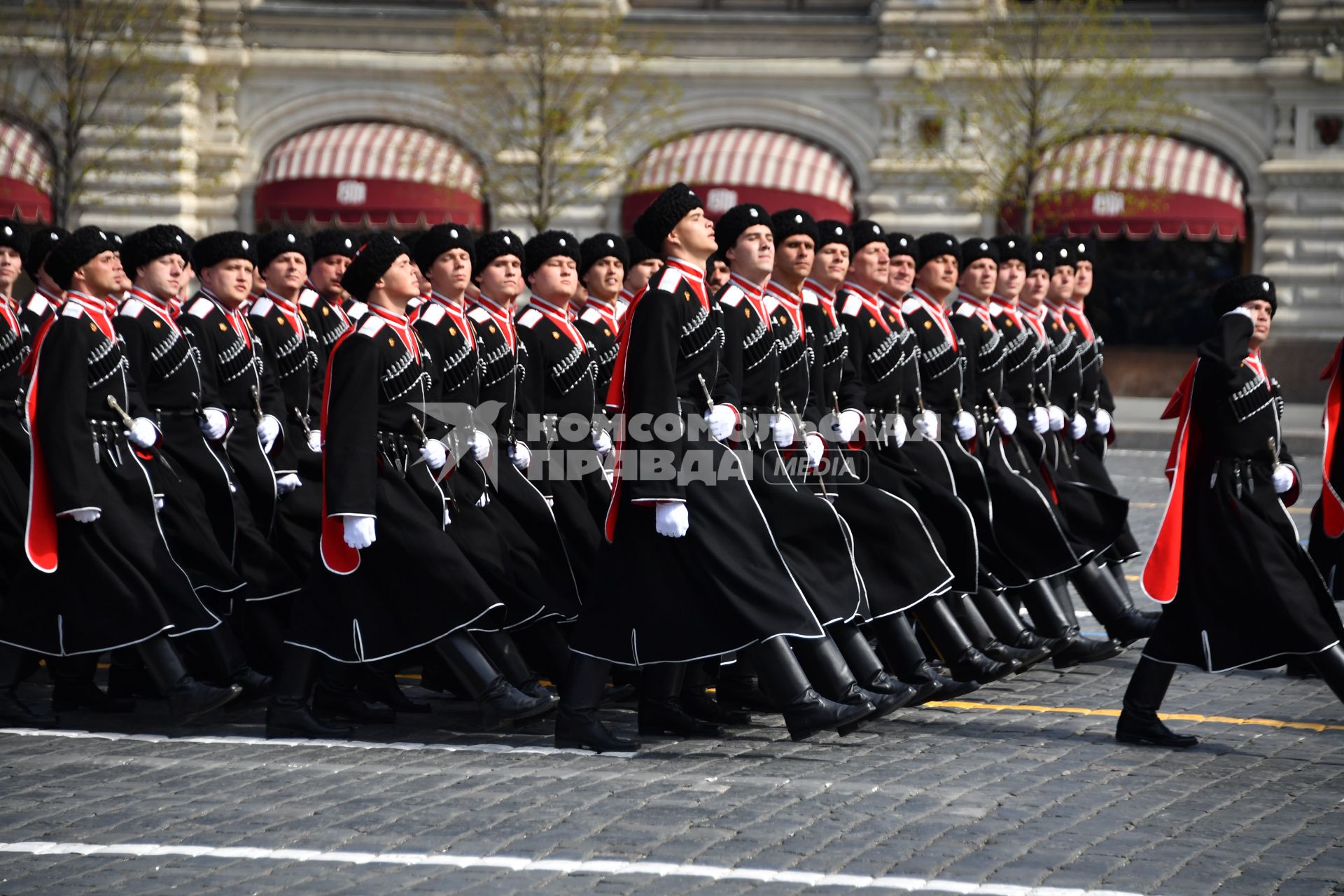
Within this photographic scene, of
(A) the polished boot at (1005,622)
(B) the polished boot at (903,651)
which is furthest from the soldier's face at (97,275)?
(A) the polished boot at (1005,622)

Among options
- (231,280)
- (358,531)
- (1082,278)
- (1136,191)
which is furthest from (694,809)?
(1136,191)

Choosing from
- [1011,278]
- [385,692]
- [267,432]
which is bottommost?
[385,692]

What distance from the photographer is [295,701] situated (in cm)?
721

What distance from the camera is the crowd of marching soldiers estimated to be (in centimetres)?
694

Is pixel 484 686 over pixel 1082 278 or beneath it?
beneath

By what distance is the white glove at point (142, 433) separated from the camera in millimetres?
7473

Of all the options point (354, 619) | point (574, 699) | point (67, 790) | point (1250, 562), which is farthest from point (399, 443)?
point (1250, 562)

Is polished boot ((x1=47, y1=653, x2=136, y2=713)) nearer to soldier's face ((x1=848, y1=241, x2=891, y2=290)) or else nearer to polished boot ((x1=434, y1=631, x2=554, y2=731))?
polished boot ((x1=434, y1=631, x2=554, y2=731))

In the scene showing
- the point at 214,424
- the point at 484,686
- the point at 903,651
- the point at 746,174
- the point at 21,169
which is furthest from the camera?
the point at 746,174

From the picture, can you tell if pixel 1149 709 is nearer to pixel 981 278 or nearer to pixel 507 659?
pixel 507 659

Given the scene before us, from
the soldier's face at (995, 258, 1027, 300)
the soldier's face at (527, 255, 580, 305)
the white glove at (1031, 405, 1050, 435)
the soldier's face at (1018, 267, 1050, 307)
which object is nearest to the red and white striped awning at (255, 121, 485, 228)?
the soldier's face at (1018, 267, 1050, 307)

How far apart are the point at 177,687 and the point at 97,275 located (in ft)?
5.38

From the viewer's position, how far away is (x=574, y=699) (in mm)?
6992

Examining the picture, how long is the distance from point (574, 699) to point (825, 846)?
1.62 m
